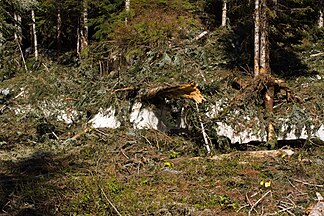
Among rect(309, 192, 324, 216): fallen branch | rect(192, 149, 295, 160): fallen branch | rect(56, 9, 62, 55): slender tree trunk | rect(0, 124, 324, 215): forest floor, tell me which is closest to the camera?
rect(309, 192, 324, 216): fallen branch

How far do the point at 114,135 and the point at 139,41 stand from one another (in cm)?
453

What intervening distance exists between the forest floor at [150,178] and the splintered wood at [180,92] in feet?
3.50

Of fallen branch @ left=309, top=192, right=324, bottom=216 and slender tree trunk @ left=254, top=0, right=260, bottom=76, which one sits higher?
slender tree trunk @ left=254, top=0, right=260, bottom=76

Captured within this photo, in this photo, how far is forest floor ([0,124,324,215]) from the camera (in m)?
6.70

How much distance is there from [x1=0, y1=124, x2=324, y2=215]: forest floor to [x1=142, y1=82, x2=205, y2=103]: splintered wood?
3.50 feet

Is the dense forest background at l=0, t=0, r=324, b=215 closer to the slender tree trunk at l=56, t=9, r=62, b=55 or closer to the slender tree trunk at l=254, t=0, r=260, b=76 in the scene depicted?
the slender tree trunk at l=254, t=0, r=260, b=76

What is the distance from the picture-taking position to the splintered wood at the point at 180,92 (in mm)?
10047

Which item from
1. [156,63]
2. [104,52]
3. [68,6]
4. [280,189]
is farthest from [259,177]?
[68,6]

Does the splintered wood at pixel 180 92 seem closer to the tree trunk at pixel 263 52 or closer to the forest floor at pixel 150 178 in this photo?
the forest floor at pixel 150 178

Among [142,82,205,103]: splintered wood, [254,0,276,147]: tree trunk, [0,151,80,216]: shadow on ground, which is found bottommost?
[0,151,80,216]: shadow on ground

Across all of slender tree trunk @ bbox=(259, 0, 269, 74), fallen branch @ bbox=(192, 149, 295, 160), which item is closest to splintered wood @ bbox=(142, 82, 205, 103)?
fallen branch @ bbox=(192, 149, 295, 160)

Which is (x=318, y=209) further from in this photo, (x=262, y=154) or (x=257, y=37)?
(x=257, y=37)

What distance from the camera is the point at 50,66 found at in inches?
701

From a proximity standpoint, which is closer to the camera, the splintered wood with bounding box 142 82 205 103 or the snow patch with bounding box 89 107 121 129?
the splintered wood with bounding box 142 82 205 103
